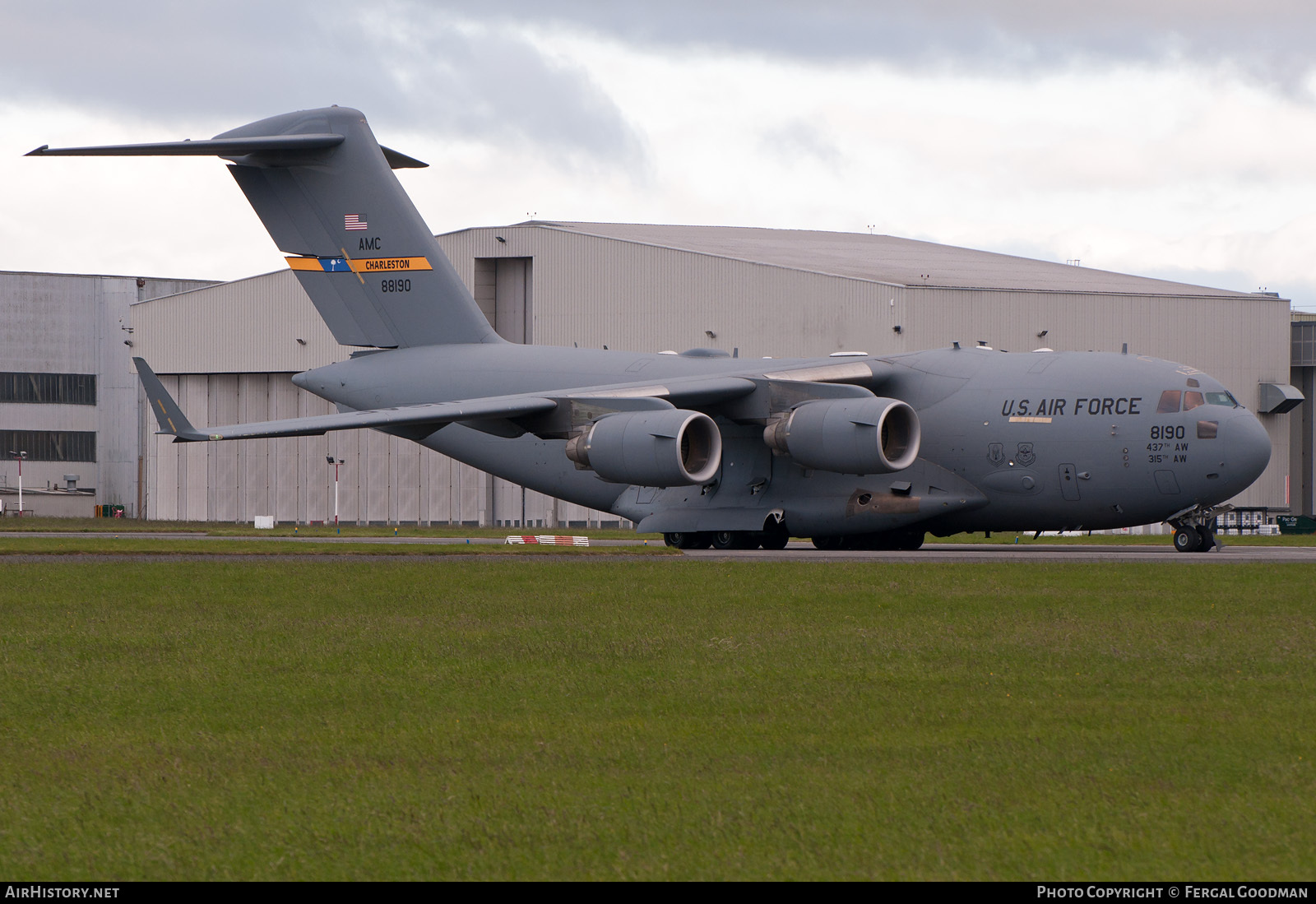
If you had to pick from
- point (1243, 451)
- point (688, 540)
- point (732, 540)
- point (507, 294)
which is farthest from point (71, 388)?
point (1243, 451)

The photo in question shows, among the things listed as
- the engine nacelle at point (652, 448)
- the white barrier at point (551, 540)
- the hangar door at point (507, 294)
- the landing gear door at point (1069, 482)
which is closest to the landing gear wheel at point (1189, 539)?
the landing gear door at point (1069, 482)

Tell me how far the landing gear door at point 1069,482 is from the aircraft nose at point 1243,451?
7.31 ft

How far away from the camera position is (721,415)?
25688mm

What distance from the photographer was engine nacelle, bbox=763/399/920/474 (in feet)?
75.5

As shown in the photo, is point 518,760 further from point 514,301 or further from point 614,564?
point 514,301

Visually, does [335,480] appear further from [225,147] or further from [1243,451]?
[1243,451]

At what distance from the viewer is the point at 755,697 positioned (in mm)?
9242

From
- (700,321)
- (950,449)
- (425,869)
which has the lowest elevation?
(425,869)

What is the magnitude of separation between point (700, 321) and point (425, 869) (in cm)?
3916

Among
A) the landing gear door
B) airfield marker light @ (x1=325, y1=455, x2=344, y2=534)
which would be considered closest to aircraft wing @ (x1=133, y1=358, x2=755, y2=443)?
the landing gear door

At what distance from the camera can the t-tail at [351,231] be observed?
2812cm

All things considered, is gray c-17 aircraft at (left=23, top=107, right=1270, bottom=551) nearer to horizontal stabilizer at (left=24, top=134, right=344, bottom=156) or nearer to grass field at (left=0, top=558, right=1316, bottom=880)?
horizontal stabilizer at (left=24, top=134, right=344, bottom=156)
